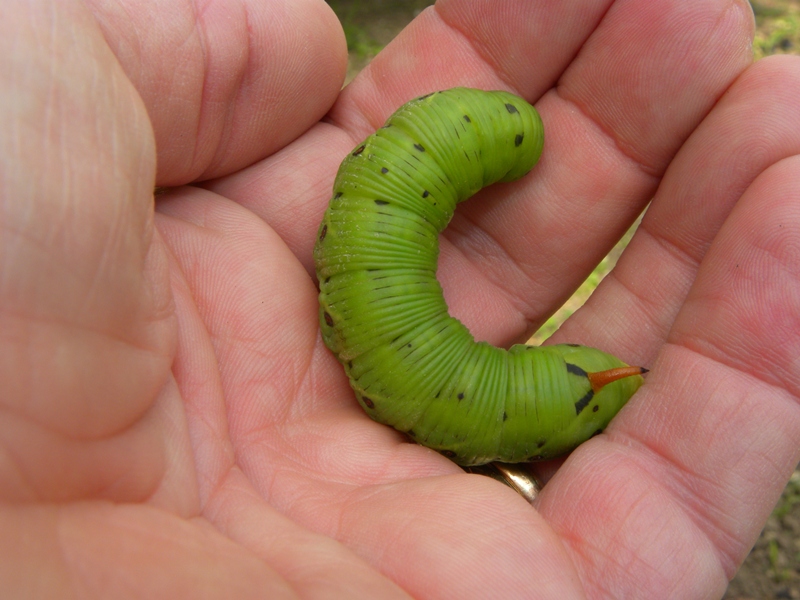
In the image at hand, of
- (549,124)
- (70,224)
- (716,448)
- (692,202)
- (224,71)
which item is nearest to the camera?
(70,224)

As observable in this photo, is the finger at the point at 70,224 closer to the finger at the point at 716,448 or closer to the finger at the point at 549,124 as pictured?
the finger at the point at 549,124

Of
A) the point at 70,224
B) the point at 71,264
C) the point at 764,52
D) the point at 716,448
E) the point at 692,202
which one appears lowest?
the point at 716,448

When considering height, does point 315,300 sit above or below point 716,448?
below

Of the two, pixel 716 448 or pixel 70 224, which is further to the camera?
pixel 716 448

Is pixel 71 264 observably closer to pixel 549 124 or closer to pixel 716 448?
pixel 716 448

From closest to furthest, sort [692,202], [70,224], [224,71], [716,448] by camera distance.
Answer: [70,224] < [716,448] < [224,71] < [692,202]

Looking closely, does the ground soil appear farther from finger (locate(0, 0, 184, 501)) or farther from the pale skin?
finger (locate(0, 0, 184, 501))

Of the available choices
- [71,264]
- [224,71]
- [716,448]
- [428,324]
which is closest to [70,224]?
[71,264]

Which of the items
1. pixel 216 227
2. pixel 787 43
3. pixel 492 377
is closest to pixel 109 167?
pixel 216 227
